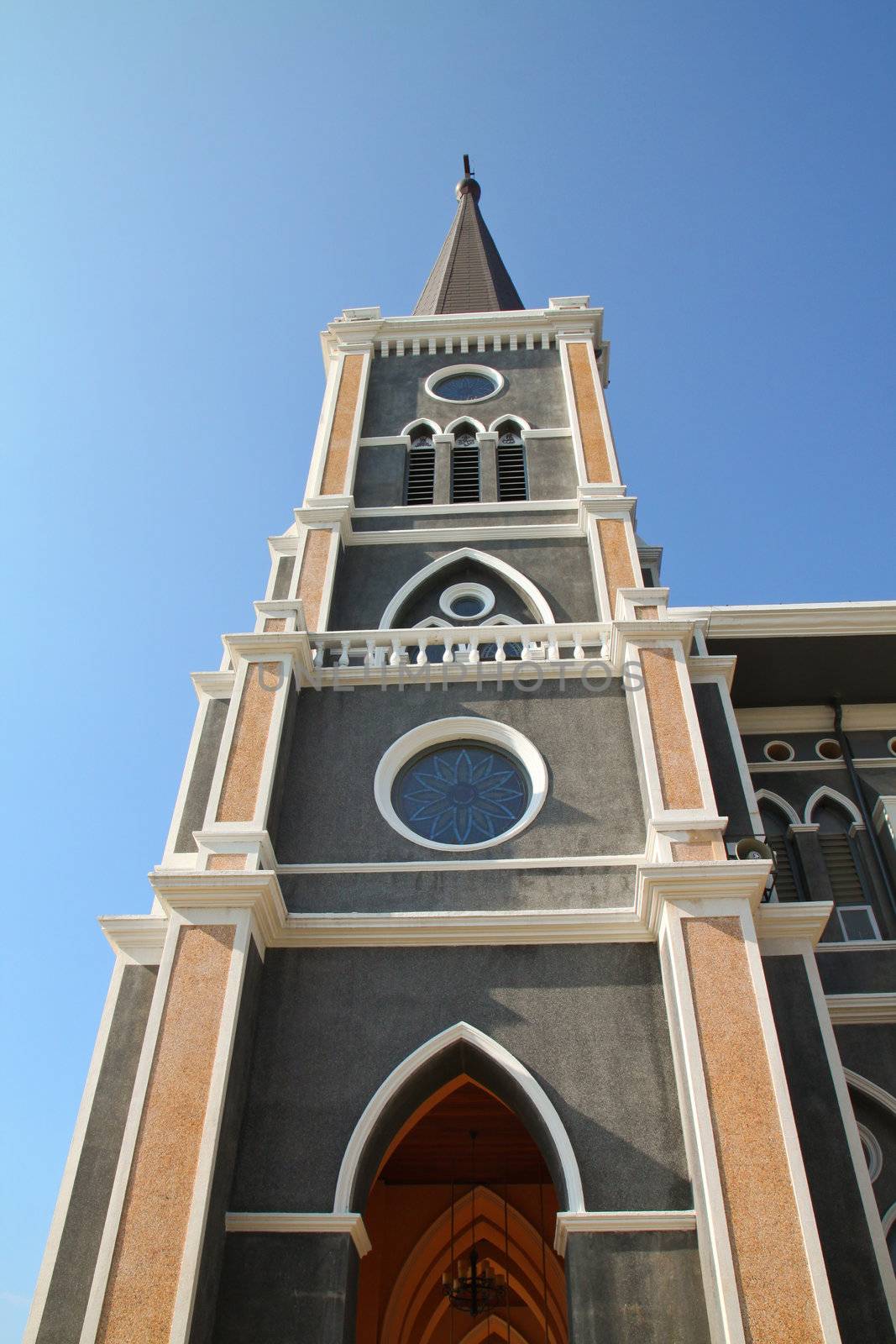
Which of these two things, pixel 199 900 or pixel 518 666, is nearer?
pixel 199 900

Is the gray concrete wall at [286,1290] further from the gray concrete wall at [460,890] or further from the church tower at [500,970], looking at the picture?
the gray concrete wall at [460,890]

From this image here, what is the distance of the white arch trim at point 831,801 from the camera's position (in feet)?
42.0

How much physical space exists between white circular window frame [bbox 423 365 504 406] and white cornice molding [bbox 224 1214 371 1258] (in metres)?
12.7

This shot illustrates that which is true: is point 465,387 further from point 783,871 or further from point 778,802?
point 783,871

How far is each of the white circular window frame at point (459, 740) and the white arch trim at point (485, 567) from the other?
7.66 ft

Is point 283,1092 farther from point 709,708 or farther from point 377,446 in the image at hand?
point 377,446

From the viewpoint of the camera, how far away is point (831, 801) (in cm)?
1299

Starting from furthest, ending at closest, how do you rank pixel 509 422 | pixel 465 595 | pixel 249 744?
pixel 509 422 < pixel 465 595 < pixel 249 744

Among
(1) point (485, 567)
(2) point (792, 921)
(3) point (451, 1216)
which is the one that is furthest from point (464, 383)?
(3) point (451, 1216)

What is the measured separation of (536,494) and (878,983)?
Answer: 8.01 meters

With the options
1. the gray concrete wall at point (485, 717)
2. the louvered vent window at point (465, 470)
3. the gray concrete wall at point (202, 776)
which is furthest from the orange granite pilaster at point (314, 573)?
the louvered vent window at point (465, 470)

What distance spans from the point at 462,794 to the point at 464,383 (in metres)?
9.24

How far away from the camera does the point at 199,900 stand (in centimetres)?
957

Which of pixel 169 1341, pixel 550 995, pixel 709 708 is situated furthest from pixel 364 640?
pixel 169 1341
